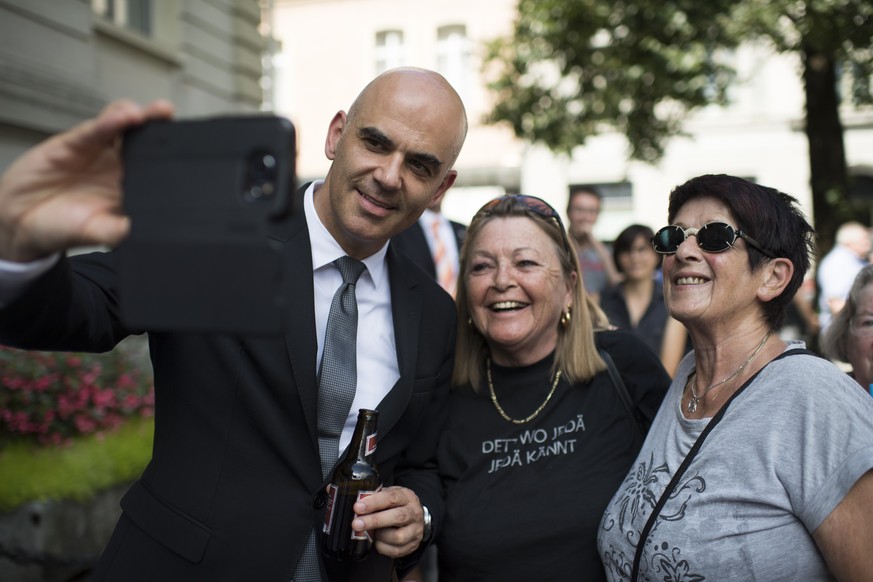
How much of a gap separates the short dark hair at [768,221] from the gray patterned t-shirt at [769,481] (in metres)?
0.31

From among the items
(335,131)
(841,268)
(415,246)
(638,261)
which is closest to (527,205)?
(335,131)

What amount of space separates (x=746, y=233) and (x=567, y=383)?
904 millimetres

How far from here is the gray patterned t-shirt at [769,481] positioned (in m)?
2.05

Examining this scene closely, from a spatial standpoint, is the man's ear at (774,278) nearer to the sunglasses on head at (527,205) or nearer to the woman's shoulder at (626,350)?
the woman's shoulder at (626,350)

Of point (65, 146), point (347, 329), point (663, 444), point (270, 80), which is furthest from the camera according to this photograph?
point (270, 80)

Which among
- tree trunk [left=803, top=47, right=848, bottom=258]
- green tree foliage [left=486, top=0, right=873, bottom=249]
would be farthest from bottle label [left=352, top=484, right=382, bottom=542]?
tree trunk [left=803, top=47, right=848, bottom=258]

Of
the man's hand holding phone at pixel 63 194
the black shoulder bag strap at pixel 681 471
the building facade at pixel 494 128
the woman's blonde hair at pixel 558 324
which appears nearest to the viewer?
the man's hand holding phone at pixel 63 194

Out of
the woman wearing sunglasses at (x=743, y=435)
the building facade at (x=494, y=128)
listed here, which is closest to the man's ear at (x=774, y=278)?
the woman wearing sunglasses at (x=743, y=435)

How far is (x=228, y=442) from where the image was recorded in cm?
213

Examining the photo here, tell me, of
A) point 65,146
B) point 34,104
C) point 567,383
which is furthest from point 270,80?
point 65,146

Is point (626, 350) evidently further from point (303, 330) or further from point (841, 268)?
point (841, 268)

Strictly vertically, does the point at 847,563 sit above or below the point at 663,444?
below

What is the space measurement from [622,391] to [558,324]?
0.37 metres

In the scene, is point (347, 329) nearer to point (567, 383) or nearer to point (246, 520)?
point (246, 520)
